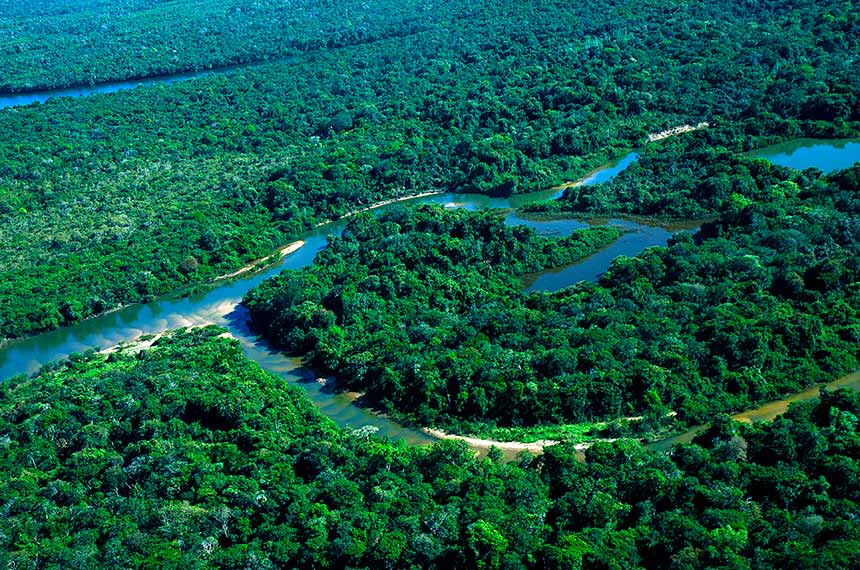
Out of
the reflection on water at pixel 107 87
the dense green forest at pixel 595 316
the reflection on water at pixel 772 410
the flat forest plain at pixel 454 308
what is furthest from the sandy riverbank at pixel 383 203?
the reflection on water at pixel 107 87

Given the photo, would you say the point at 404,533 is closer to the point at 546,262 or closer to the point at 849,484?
the point at 849,484

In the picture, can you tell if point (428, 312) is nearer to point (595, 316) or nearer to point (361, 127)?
point (595, 316)

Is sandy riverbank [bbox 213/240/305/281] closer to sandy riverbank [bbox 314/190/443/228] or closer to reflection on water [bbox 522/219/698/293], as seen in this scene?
sandy riverbank [bbox 314/190/443/228]

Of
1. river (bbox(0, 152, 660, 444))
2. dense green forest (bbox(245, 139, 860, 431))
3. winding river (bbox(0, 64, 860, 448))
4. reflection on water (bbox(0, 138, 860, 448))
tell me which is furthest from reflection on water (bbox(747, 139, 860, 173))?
river (bbox(0, 152, 660, 444))

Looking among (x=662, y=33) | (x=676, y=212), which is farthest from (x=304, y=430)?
(x=662, y=33)

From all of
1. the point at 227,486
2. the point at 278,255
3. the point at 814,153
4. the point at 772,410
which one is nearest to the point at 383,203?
the point at 278,255

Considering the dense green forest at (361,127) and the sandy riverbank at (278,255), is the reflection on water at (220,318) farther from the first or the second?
the dense green forest at (361,127)
